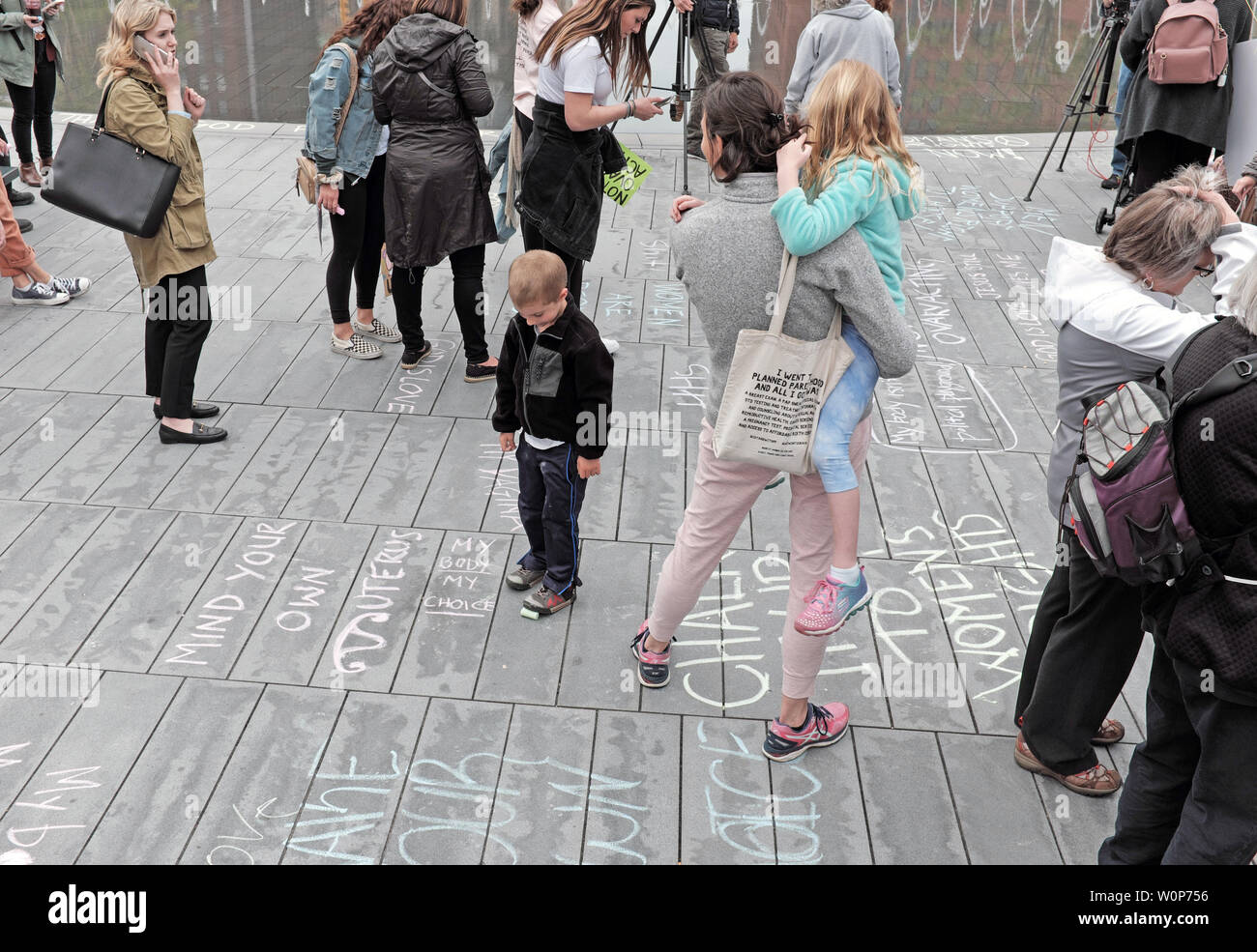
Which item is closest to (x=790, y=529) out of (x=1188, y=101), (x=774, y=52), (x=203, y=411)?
(x=203, y=411)

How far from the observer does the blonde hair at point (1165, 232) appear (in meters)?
2.56

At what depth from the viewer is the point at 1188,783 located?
250 centimetres

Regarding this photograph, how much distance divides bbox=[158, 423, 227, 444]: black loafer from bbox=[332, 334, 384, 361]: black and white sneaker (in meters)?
0.90

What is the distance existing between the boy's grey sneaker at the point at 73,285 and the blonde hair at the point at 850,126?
15.0 feet

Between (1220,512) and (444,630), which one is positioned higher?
(1220,512)

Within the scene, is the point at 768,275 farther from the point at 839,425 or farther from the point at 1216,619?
the point at 1216,619

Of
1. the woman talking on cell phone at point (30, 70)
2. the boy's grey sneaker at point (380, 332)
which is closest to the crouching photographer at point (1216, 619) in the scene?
the boy's grey sneaker at point (380, 332)

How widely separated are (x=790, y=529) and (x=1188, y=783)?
109 centimetres

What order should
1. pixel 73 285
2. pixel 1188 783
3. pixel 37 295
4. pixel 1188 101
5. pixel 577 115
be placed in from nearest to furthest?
pixel 1188 783 → pixel 577 115 → pixel 37 295 → pixel 73 285 → pixel 1188 101

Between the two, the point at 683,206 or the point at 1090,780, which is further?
the point at 1090,780

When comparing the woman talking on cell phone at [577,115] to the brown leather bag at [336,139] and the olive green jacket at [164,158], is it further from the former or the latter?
the olive green jacket at [164,158]

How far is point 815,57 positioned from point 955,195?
7.04 ft

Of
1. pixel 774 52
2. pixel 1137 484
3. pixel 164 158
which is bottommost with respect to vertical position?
pixel 774 52
